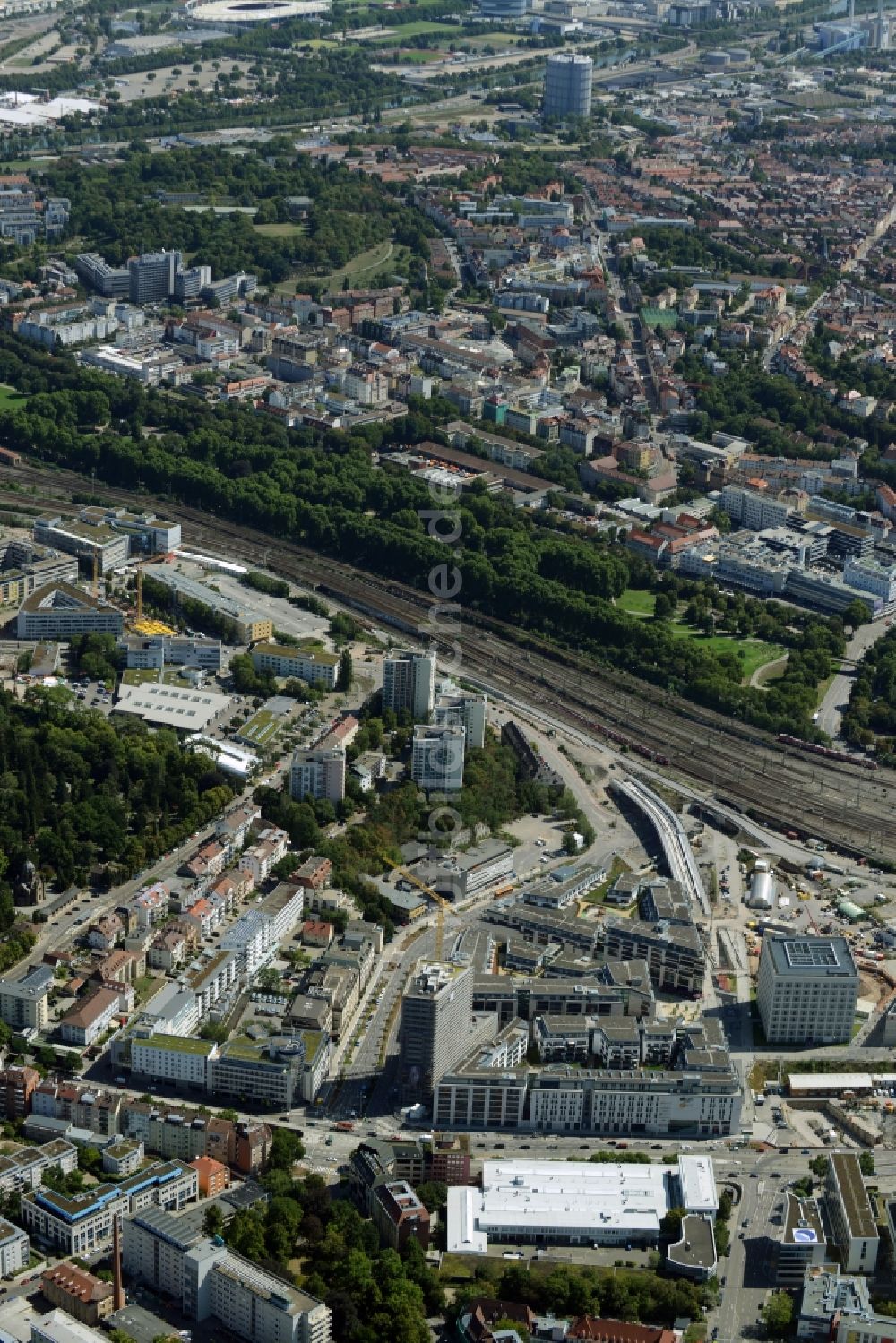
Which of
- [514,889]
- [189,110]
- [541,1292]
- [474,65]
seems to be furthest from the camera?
[474,65]

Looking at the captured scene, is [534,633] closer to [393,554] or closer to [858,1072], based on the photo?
[393,554]

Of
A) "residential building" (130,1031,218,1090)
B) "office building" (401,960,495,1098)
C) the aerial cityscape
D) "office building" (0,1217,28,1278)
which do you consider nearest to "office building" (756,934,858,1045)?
the aerial cityscape

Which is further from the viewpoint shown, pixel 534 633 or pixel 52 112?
pixel 52 112

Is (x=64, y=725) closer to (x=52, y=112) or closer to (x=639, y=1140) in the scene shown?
(x=639, y=1140)

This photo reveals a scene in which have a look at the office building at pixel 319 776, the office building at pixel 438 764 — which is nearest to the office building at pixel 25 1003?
the office building at pixel 319 776

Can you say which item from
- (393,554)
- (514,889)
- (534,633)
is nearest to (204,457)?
(393,554)

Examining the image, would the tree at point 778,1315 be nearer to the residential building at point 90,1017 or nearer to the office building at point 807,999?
the office building at point 807,999

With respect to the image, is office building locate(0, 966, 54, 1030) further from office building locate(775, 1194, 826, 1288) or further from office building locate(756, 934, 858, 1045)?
office building locate(775, 1194, 826, 1288)

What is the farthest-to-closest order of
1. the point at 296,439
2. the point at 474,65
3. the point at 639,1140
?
1. the point at 474,65
2. the point at 296,439
3. the point at 639,1140
